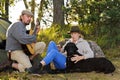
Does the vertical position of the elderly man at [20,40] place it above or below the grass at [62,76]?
above

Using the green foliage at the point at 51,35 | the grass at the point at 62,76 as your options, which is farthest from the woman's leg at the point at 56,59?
the green foliage at the point at 51,35

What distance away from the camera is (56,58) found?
8.73 meters

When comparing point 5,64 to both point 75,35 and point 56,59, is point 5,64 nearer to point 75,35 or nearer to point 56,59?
point 56,59

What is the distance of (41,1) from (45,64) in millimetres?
14364

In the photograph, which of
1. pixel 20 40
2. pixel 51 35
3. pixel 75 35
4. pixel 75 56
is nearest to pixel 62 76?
pixel 75 56

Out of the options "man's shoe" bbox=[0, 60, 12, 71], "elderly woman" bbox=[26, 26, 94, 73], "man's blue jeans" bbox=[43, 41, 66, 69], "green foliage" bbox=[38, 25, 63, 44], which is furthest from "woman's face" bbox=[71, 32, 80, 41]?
"green foliage" bbox=[38, 25, 63, 44]

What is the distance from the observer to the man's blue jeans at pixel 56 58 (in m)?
8.51

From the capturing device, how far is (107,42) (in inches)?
512

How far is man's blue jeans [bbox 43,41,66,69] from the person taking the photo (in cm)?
851

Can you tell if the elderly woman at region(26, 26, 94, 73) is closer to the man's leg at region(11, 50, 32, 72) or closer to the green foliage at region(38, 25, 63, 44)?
the man's leg at region(11, 50, 32, 72)

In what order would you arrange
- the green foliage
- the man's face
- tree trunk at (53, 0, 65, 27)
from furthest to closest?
tree trunk at (53, 0, 65, 27) < the green foliage < the man's face

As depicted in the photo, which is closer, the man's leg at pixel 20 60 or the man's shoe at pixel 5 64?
the man's leg at pixel 20 60

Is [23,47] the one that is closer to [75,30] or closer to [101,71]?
[75,30]

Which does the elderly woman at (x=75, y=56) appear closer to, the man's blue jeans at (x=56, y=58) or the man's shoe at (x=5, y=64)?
the man's blue jeans at (x=56, y=58)
